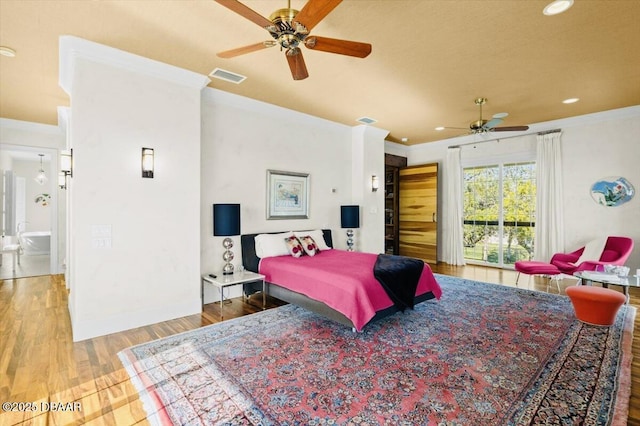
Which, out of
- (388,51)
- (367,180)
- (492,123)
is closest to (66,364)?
(388,51)

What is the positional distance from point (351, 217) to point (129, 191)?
12.0 ft

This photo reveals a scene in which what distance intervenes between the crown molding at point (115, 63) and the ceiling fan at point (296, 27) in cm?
138

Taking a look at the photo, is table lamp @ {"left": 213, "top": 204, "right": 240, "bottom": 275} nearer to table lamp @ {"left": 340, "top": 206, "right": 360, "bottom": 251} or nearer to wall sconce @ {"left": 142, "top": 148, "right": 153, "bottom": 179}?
wall sconce @ {"left": 142, "top": 148, "right": 153, "bottom": 179}

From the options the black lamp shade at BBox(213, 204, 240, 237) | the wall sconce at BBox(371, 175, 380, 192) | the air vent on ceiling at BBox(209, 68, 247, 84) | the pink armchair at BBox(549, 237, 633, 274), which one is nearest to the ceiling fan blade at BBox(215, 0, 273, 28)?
the air vent on ceiling at BBox(209, 68, 247, 84)

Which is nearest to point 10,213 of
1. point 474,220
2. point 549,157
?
point 474,220

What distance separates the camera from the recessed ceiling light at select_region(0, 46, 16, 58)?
122 inches

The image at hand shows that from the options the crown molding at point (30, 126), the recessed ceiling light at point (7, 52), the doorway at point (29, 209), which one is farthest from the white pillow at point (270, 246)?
the crown molding at point (30, 126)

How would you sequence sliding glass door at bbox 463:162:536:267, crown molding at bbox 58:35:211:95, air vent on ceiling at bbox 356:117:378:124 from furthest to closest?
1. sliding glass door at bbox 463:162:536:267
2. air vent on ceiling at bbox 356:117:378:124
3. crown molding at bbox 58:35:211:95

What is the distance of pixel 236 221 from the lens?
13.4 ft

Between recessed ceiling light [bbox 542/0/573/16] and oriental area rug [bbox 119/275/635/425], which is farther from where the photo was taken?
recessed ceiling light [bbox 542/0/573/16]

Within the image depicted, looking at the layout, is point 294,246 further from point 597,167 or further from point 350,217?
point 597,167

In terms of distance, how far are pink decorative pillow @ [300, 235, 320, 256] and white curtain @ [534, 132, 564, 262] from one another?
4.32 m

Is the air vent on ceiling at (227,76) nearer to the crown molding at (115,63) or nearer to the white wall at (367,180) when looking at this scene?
the crown molding at (115,63)

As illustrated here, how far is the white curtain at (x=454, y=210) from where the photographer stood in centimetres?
712
